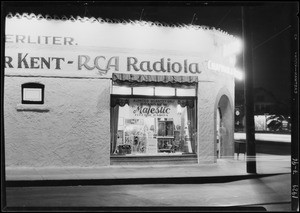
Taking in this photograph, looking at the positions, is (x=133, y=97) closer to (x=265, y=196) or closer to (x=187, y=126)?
(x=187, y=126)

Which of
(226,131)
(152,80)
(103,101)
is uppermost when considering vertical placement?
(152,80)

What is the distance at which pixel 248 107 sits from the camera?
13461 mm

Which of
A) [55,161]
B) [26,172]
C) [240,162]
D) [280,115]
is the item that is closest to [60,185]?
[26,172]

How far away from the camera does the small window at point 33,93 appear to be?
14367 millimetres

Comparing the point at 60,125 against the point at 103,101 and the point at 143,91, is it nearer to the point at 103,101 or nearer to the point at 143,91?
the point at 103,101

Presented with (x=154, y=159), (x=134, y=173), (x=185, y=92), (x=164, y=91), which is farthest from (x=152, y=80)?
(x=134, y=173)

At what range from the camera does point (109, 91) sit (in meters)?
14.9

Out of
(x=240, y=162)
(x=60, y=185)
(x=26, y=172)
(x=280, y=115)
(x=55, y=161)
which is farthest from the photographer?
(x=280, y=115)

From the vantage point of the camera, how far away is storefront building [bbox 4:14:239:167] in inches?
563

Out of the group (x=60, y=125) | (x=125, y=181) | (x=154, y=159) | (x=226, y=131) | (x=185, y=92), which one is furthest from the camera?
(x=226, y=131)

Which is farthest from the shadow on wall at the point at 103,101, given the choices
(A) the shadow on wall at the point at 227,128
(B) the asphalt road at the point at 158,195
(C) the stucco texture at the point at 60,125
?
(A) the shadow on wall at the point at 227,128

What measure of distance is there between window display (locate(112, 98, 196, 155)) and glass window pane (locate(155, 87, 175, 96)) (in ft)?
0.79

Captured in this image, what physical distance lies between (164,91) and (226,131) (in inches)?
145

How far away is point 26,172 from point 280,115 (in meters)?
56.3
